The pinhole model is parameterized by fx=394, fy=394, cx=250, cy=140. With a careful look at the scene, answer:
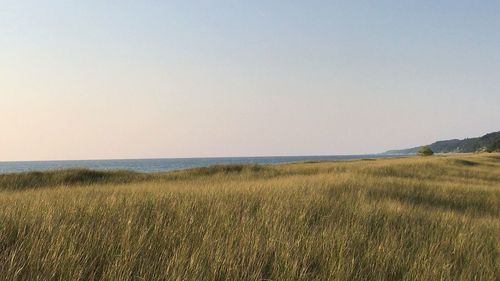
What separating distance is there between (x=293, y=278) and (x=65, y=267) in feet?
5.78

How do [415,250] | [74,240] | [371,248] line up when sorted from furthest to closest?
[415,250] → [371,248] → [74,240]

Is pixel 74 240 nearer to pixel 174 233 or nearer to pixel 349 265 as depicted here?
pixel 174 233

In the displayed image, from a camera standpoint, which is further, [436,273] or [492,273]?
[492,273]

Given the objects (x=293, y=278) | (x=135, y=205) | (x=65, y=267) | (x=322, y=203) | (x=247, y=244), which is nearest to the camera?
(x=65, y=267)

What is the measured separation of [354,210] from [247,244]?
3.47 metres

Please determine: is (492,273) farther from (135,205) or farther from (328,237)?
(135,205)

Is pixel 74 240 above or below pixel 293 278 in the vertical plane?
above

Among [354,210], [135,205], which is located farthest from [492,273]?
[135,205]

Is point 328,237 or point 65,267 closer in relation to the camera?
point 65,267

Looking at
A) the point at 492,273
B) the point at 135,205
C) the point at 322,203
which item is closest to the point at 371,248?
the point at 492,273

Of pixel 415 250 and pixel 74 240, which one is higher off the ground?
pixel 74 240

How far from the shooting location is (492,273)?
4.03 metres

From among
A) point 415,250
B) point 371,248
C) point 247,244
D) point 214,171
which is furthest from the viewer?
point 214,171

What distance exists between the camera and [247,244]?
388 centimetres
